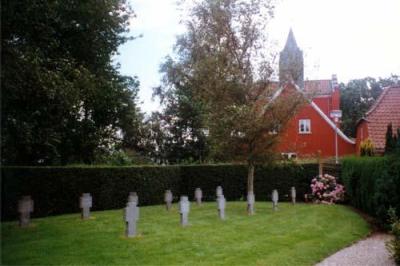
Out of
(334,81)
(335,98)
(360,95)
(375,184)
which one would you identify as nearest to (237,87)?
(375,184)

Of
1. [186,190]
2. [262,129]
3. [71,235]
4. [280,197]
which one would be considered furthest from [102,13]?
[280,197]

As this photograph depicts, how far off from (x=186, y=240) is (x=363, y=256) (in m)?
4.47

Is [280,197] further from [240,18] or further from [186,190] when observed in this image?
[240,18]

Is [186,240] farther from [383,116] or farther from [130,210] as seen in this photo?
[383,116]

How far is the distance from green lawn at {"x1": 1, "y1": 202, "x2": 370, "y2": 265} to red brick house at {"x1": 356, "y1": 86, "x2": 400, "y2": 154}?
30.2 ft

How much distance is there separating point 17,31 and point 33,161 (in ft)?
44.4

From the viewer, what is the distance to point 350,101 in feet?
211

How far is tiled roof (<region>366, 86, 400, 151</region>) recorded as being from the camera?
27047mm

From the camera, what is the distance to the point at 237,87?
2159 cm

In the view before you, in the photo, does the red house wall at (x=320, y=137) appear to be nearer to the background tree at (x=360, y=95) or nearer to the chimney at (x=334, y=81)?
the chimney at (x=334, y=81)

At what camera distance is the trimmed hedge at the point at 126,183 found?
786 inches

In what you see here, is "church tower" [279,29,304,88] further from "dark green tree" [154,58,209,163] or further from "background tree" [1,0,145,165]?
"dark green tree" [154,58,209,163]

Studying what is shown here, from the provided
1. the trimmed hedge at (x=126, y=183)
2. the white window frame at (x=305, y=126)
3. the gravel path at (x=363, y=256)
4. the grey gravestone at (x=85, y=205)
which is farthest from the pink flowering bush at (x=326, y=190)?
the white window frame at (x=305, y=126)

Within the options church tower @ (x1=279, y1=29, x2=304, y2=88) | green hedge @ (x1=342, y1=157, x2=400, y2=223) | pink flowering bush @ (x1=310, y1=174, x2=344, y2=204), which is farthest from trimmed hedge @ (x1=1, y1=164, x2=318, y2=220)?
church tower @ (x1=279, y1=29, x2=304, y2=88)
